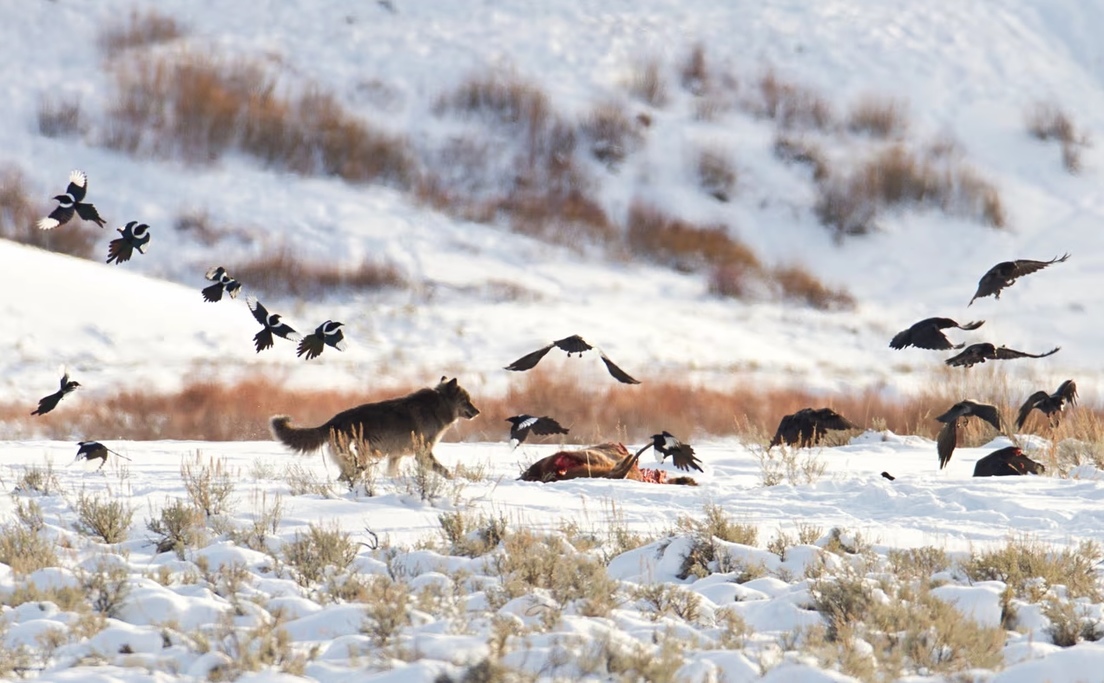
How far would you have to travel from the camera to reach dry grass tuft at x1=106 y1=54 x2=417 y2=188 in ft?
88.9

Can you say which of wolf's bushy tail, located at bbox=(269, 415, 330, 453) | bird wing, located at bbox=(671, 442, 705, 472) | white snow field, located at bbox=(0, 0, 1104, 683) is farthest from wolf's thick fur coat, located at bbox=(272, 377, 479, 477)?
bird wing, located at bbox=(671, 442, 705, 472)

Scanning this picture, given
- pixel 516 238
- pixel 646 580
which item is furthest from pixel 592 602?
pixel 516 238

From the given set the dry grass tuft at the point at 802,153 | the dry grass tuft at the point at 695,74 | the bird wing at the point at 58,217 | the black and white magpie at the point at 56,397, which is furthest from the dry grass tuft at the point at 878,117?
the bird wing at the point at 58,217

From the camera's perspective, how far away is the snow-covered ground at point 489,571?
4.71 meters

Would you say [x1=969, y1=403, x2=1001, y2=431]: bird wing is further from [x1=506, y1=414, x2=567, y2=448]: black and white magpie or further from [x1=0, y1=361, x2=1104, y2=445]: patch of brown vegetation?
[x1=0, y1=361, x2=1104, y2=445]: patch of brown vegetation

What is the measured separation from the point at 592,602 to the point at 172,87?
25663mm

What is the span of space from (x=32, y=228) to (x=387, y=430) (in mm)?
17130

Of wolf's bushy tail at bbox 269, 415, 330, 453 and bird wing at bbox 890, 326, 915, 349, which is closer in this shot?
bird wing at bbox 890, 326, 915, 349

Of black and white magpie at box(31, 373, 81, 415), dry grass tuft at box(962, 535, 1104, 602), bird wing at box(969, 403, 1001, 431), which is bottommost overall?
dry grass tuft at box(962, 535, 1104, 602)

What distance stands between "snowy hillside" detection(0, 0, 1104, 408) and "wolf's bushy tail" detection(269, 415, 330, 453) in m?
8.49

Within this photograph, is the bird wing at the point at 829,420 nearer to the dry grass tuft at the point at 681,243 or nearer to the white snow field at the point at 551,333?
the white snow field at the point at 551,333

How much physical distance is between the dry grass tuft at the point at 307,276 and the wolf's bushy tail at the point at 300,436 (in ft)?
46.9

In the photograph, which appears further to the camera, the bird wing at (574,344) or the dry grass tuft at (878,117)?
the dry grass tuft at (878,117)

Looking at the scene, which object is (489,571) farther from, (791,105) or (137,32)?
(137,32)
